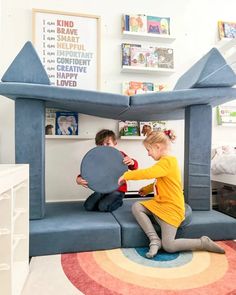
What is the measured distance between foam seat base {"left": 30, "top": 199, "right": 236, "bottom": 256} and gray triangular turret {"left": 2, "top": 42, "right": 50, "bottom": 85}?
84cm

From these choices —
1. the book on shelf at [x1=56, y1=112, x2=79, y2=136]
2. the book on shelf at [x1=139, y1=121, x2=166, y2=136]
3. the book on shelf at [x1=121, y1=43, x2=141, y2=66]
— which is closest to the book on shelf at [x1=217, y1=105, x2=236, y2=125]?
the book on shelf at [x1=139, y1=121, x2=166, y2=136]

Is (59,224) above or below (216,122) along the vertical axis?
below

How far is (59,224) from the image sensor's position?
57.2 inches

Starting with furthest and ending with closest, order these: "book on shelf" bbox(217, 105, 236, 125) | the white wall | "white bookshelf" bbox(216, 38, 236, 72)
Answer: "book on shelf" bbox(217, 105, 236, 125) → the white wall → "white bookshelf" bbox(216, 38, 236, 72)

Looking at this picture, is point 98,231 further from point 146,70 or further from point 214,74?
point 146,70

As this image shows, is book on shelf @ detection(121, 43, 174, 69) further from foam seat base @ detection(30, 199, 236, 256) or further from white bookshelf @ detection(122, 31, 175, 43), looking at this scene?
foam seat base @ detection(30, 199, 236, 256)

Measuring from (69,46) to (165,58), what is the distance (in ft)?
2.84

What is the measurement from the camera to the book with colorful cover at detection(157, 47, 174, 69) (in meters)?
2.37

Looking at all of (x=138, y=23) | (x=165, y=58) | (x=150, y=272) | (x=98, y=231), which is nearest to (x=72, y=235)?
(x=98, y=231)

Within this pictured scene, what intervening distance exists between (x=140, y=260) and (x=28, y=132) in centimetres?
95

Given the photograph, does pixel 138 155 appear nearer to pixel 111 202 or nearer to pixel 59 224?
pixel 111 202

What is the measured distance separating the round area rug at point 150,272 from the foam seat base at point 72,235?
0.14 feet

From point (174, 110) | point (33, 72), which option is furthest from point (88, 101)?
point (174, 110)

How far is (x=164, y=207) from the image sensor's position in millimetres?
1476
